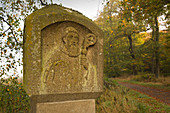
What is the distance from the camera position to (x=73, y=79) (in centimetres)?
234

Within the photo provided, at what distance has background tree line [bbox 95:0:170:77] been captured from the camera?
20.6 feet

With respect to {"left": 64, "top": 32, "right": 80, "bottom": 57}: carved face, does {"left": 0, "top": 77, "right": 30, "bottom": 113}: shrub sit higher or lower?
lower

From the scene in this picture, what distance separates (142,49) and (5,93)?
12.0 metres

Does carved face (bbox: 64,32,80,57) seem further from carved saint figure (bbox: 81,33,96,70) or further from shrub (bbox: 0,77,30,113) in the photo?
shrub (bbox: 0,77,30,113)

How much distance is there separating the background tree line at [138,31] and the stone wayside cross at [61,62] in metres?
2.51

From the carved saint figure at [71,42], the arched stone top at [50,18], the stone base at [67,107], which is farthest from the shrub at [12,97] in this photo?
the arched stone top at [50,18]

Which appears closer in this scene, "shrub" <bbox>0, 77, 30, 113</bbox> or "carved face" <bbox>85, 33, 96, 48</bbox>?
"carved face" <bbox>85, 33, 96, 48</bbox>

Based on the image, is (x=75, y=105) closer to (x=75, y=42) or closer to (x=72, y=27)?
(x=75, y=42)

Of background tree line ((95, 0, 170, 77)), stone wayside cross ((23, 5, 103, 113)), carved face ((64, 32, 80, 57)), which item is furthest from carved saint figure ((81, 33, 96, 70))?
background tree line ((95, 0, 170, 77))

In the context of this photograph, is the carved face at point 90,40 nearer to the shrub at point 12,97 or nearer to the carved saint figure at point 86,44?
the carved saint figure at point 86,44

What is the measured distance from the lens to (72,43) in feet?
7.70

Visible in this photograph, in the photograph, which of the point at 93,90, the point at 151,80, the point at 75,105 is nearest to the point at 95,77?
the point at 93,90

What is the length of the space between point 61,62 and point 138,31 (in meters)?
13.4

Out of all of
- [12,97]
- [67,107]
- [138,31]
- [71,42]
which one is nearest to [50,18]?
[71,42]
